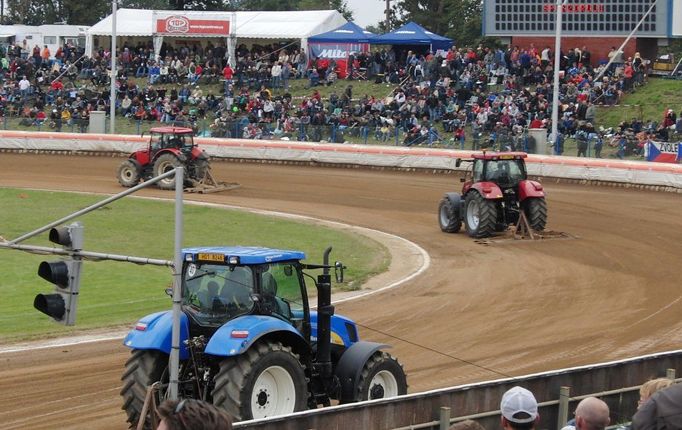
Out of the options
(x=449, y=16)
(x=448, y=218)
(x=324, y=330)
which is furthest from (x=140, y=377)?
(x=449, y=16)

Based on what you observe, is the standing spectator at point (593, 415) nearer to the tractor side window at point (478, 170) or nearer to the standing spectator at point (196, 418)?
the standing spectator at point (196, 418)

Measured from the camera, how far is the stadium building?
1880 inches

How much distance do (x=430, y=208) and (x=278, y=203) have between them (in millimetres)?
4086

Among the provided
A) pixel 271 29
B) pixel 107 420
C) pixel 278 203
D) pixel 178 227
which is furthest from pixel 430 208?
pixel 271 29

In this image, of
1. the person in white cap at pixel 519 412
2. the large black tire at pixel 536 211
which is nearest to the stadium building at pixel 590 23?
the large black tire at pixel 536 211

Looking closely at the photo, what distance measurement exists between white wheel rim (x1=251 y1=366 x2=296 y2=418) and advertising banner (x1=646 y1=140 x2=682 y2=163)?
1077 inches

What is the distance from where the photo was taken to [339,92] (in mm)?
51094

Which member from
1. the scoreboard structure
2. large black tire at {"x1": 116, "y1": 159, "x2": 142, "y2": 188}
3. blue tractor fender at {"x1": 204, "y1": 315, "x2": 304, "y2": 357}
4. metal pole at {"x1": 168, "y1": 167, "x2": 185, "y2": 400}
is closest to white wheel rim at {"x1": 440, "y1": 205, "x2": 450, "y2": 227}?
large black tire at {"x1": 116, "y1": 159, "x2": 142, "y2": 188}

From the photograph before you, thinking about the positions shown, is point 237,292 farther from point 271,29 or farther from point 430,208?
point 271,29

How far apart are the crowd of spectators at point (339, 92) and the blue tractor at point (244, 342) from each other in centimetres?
2704

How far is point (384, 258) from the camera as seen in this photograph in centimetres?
2398

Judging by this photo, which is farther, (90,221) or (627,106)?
(627,106)

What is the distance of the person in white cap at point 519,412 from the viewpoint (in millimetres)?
5828

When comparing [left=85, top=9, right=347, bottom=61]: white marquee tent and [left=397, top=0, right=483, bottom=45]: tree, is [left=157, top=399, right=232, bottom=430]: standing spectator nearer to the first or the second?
[left=85, top=9, right=347, bottom=61]: white marquee tent
